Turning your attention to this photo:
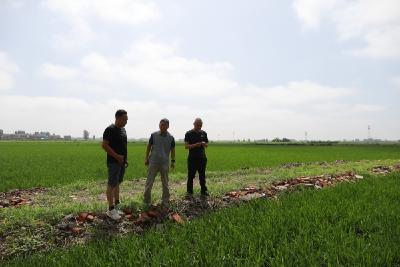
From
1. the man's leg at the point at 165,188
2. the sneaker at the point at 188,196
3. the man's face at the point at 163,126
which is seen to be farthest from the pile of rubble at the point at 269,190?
the man's face at the point at 163,126

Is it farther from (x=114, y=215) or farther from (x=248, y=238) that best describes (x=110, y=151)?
(x=248, y=238)

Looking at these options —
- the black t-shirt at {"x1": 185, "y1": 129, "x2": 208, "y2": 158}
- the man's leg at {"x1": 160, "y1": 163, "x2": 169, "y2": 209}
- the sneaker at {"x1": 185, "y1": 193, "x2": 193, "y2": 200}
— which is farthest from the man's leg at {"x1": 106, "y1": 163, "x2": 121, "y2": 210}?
the black t-shirt at {"x1": 185, "y1": 129, "x2": 208, "y2": 158}

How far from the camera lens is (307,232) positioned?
18.9ft

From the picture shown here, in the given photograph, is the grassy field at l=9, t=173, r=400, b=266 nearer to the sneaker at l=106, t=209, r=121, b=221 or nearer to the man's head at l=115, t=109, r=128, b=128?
the sneaker at l=106, t=209, r=121, b=221

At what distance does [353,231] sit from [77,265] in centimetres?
407

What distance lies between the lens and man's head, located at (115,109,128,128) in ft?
25.4

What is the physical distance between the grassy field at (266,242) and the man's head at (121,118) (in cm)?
249

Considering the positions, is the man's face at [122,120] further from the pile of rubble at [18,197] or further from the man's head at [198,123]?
the pile of rubble at [18,197]

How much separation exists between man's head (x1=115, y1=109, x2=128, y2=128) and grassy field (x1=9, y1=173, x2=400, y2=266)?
2492 mm

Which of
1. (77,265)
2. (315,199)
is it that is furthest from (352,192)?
(77,265)

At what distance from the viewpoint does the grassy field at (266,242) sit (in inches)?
190

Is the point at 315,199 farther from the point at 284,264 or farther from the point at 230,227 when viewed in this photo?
the point at 284,264

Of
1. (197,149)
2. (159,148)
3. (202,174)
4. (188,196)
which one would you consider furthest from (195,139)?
(188,196)

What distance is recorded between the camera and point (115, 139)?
7.83 metres
